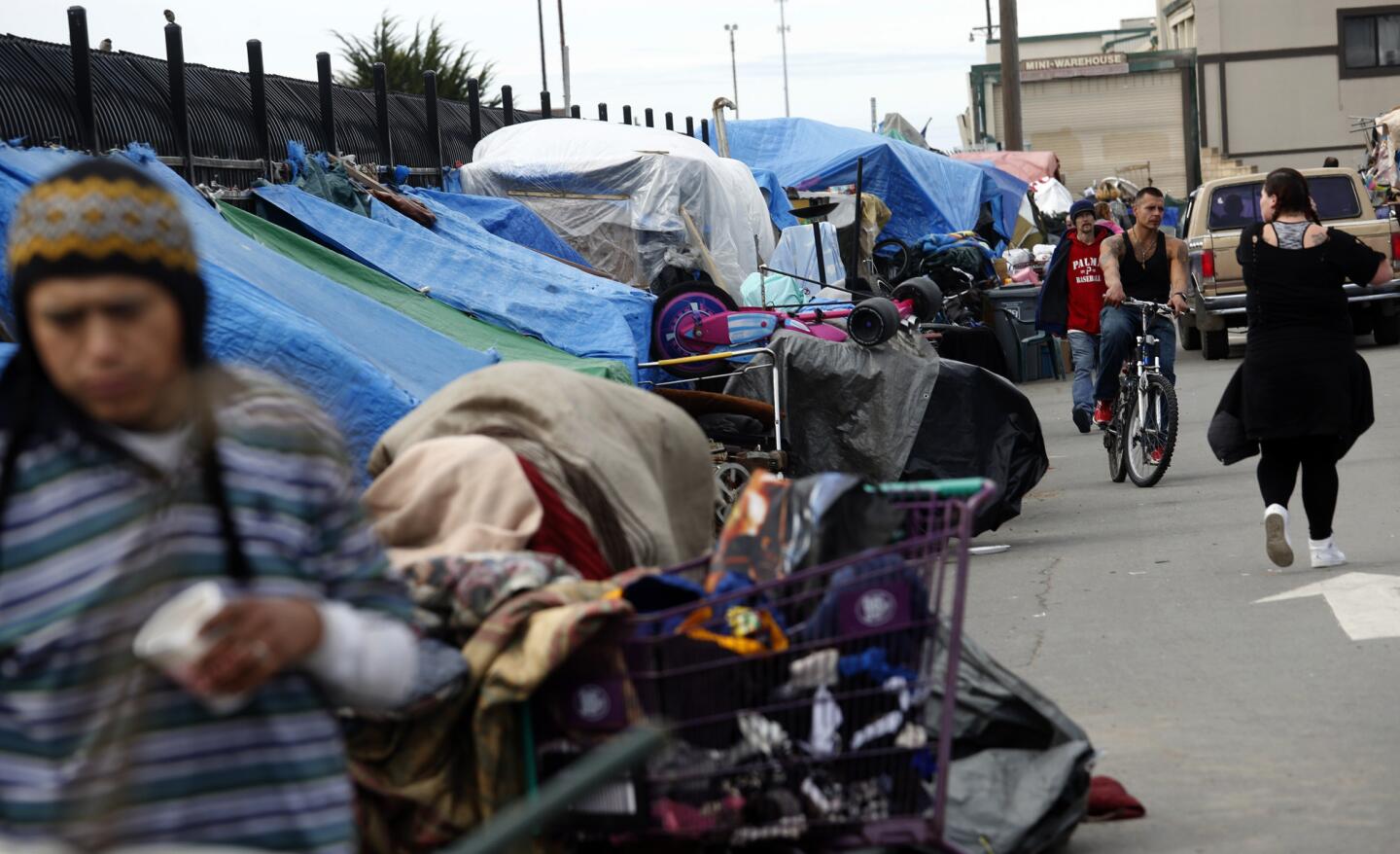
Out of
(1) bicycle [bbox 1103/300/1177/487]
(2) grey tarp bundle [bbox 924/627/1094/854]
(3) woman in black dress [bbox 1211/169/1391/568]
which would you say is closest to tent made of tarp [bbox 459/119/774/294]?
(1) bicycle [bbox 1103/300/1177/487]

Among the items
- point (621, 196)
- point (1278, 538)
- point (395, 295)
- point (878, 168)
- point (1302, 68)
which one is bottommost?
point (1278, 538)

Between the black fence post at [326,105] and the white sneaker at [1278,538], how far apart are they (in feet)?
27.7

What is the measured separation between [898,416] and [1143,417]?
2731 mm

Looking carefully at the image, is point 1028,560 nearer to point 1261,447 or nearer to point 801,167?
point 1261,447

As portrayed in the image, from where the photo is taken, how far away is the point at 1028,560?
9.84 m

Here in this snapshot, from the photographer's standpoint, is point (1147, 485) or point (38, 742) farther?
point (1147, 485)

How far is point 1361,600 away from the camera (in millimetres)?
7855

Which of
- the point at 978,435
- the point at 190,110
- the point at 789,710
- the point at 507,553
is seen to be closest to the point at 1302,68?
the point at 190,110

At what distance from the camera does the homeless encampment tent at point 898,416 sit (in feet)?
33.8

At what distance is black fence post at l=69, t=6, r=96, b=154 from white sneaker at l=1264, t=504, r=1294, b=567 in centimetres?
668

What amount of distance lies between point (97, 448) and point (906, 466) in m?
8.38

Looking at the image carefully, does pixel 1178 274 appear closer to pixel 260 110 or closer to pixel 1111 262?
pixel 1111 262

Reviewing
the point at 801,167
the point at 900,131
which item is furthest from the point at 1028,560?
the point at 900,131

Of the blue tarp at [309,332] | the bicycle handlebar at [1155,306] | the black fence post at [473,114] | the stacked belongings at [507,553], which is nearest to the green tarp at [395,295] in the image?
the blue tarp at [309,332]
